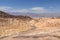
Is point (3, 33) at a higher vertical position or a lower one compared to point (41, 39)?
higher

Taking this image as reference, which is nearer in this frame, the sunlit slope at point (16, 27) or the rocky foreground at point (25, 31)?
the rocky foreground at point (25, 31)

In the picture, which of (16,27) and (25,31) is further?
(16,27)

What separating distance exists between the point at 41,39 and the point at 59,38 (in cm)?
244

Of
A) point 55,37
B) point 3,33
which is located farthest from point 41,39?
point 3,33

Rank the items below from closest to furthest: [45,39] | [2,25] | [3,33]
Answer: [45,39] < [3,33] < [2,25]

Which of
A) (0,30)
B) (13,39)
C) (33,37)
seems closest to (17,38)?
(13,39)

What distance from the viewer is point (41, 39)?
21.3 m

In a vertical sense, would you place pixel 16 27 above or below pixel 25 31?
above

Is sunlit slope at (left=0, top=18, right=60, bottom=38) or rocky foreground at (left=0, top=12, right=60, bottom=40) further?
sunlit slope at (left=0, top=18, right=60, bottom=38)

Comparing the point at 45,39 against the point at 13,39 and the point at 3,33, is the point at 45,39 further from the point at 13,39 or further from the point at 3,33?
the point at 3,33

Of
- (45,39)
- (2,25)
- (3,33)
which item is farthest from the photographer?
(2,25)

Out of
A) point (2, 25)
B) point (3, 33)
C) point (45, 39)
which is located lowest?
point (45, 39)

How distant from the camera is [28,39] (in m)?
21.4

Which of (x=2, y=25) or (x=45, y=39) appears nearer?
(x=45, y=39)
